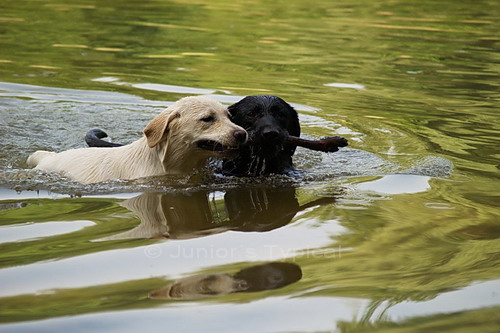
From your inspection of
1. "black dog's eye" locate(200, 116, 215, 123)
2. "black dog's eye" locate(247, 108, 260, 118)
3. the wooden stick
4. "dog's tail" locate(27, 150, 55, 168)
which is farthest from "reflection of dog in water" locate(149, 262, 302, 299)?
"dog's tail" locate(27, 150, 55, 168)

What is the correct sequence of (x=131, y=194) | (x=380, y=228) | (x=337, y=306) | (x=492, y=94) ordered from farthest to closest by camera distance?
1. (x=492, y=94)
2. (x=131, y=194)
3. (x=380, y=228)
4. (x=337, y=306)

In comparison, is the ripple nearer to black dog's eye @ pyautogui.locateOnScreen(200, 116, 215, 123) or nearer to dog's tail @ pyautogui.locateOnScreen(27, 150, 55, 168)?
black dog's eye @ pyautogui.locateOnScreen(200, 116, 215, 123)

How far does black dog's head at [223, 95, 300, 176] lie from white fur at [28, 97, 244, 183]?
54 cm

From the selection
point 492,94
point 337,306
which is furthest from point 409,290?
point 492,94

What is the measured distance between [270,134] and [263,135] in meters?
0.07

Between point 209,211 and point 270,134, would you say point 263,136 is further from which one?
point 209,211

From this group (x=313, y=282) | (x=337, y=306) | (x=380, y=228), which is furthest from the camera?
(x=380, y=228)

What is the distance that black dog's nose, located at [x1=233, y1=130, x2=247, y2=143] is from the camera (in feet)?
23.2

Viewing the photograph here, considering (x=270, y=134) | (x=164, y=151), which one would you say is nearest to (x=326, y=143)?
(x=270, y=134)

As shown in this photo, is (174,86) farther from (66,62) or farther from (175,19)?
(175,19)

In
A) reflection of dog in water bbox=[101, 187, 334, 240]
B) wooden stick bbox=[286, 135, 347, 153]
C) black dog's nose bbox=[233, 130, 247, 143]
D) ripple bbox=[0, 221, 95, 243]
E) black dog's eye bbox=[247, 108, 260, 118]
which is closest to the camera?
ripple bbox=[0, 221, 95, 243]

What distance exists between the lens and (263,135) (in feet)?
25.2

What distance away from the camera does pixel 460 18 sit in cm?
2150

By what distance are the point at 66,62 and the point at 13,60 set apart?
96 centimetres
